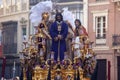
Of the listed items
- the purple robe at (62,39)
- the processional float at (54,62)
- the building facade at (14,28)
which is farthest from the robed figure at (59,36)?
the building facade at (14,28)

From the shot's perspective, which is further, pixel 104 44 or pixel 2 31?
pixel 2 31

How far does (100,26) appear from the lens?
43062mm

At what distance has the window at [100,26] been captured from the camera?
42.7 metres

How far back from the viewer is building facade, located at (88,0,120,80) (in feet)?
137

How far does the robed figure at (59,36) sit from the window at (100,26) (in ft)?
73.8

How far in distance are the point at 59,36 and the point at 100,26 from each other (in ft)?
76.2

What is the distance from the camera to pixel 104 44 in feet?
139

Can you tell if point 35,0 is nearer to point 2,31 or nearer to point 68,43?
point 2,31

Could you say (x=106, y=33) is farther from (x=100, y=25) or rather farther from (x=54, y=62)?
(x=54, y=62)

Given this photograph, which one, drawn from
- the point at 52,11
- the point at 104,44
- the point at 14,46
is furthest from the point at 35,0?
the point at 52,11

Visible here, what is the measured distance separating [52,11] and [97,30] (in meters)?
22.3

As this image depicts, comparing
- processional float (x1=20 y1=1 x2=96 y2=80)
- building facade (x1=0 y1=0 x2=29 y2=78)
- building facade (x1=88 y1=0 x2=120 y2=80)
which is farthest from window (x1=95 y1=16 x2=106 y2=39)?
processional float (x1=20 y1=1 x2=96 y2=80)

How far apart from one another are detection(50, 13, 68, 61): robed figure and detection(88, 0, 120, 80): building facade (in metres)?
21.2

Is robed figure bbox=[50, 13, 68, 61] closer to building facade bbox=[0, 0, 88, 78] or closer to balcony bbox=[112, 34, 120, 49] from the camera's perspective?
balcony bbox=[112, 34, 120, 49]
